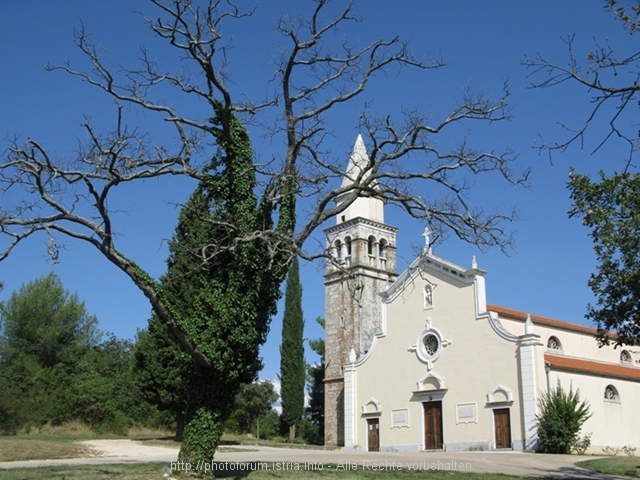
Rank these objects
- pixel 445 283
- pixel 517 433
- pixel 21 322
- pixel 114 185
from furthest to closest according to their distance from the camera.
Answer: pixel 21 322, pixel 445 283, pixel 517 433, pixel 114 185

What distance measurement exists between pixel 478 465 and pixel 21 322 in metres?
44.6

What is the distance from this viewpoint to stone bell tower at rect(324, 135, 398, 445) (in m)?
45.0

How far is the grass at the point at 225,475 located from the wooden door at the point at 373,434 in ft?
70.6

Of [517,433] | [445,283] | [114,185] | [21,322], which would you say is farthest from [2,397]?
[114,185]

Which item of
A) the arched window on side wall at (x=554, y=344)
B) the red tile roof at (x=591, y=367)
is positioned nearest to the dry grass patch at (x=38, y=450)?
the red tile roof at (x=591, y=367)

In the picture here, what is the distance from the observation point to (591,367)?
34.6 m

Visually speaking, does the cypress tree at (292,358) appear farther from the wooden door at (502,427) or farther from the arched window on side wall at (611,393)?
the arched window on side wall at (611,393)

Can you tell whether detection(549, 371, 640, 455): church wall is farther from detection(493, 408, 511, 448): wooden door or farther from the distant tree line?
the distant tree line

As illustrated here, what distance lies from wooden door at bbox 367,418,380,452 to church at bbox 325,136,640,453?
0.06 meters

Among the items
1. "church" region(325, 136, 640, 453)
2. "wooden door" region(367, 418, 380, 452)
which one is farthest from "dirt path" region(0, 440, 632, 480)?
"wooden door" region(367, 418, 380, 452)

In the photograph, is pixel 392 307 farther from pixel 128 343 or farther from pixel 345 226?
pixel 128 343

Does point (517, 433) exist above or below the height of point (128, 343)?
below

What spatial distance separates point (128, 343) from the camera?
67.1 meters

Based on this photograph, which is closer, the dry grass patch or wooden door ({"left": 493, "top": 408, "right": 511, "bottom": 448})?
the dry grass patch
